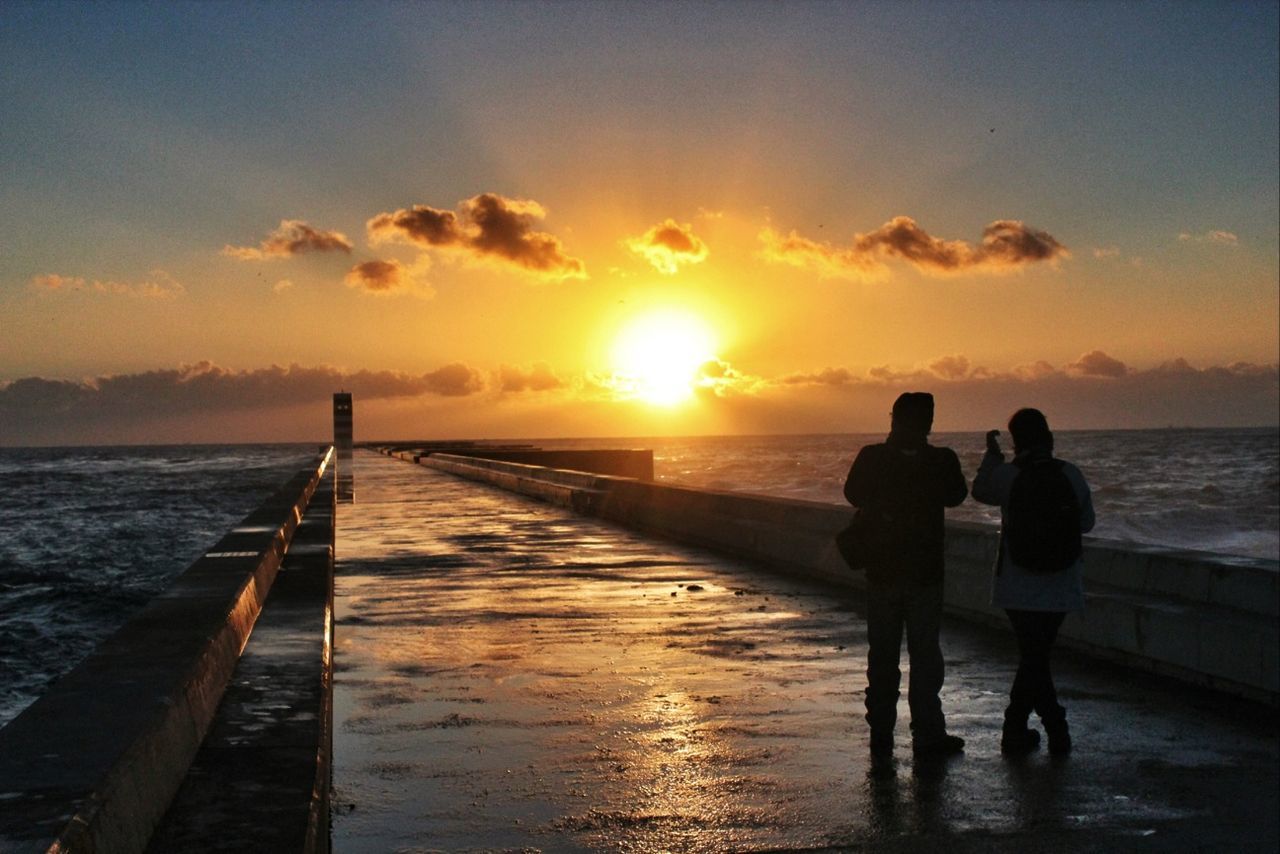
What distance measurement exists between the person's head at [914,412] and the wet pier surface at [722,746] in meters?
1.63

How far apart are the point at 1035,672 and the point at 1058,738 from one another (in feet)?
1.11

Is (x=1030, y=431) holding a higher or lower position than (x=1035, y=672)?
higher

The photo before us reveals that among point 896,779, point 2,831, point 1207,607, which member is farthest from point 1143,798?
point 2,831

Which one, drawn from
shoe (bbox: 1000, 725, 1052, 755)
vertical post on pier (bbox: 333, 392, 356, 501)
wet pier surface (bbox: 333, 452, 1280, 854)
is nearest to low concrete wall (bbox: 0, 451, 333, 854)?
wet pier surface (bbox: 333, 452, 1280, 854)

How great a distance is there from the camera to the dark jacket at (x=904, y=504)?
259 inches

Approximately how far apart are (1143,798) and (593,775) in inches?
96.0

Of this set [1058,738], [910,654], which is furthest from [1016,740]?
[910,654]

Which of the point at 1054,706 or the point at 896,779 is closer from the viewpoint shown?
the point at 896,779

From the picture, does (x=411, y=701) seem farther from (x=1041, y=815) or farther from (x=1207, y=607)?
(x=1207, y=607)

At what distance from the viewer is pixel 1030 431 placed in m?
6.80

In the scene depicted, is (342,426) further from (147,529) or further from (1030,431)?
(1030,431)

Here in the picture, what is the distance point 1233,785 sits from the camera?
598cm

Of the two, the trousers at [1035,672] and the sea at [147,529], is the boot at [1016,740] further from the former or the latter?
the sea at [147,529]

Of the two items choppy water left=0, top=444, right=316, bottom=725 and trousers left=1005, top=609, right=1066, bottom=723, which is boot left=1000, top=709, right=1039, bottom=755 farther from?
choppy water left=0, top=444, right=316, bottom=725
